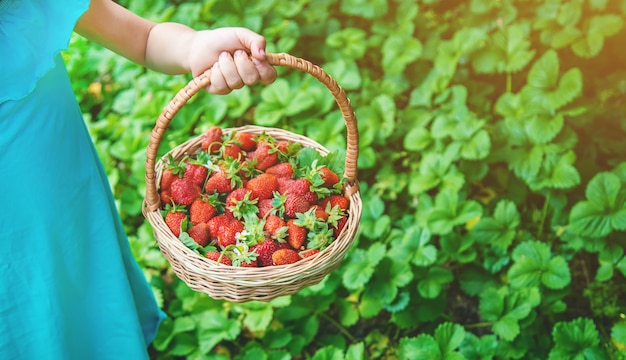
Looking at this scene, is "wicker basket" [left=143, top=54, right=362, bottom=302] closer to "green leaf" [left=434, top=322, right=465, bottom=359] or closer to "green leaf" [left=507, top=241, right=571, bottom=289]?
"green leaf" [left=434, top=322, right=465, bottom=359]

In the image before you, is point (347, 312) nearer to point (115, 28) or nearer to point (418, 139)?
point (418, 139)

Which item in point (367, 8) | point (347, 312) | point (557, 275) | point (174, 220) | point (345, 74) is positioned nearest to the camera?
point (174, 220)

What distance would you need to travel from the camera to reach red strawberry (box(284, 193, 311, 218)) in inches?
45.0

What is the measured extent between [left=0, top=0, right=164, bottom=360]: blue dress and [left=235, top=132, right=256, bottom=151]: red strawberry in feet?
0.85

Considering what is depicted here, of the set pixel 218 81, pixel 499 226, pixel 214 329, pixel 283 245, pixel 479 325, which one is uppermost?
pixel 218 81

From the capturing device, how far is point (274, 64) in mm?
1034

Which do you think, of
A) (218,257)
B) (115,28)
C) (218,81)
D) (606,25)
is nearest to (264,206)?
(218,257)

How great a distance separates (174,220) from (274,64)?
1.00 feet

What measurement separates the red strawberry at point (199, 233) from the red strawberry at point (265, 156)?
0.17 metres

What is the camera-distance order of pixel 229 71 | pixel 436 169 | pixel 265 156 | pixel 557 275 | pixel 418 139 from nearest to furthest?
pixel 229 71 < pixel 265 156 < pixel 557 275 < pixel 436 169 < pixel 418 139

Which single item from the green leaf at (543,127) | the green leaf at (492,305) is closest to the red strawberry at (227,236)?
the green leaf at (492,305)

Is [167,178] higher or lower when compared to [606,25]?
higher

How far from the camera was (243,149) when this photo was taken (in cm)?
130

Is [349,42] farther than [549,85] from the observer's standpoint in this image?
Yes
